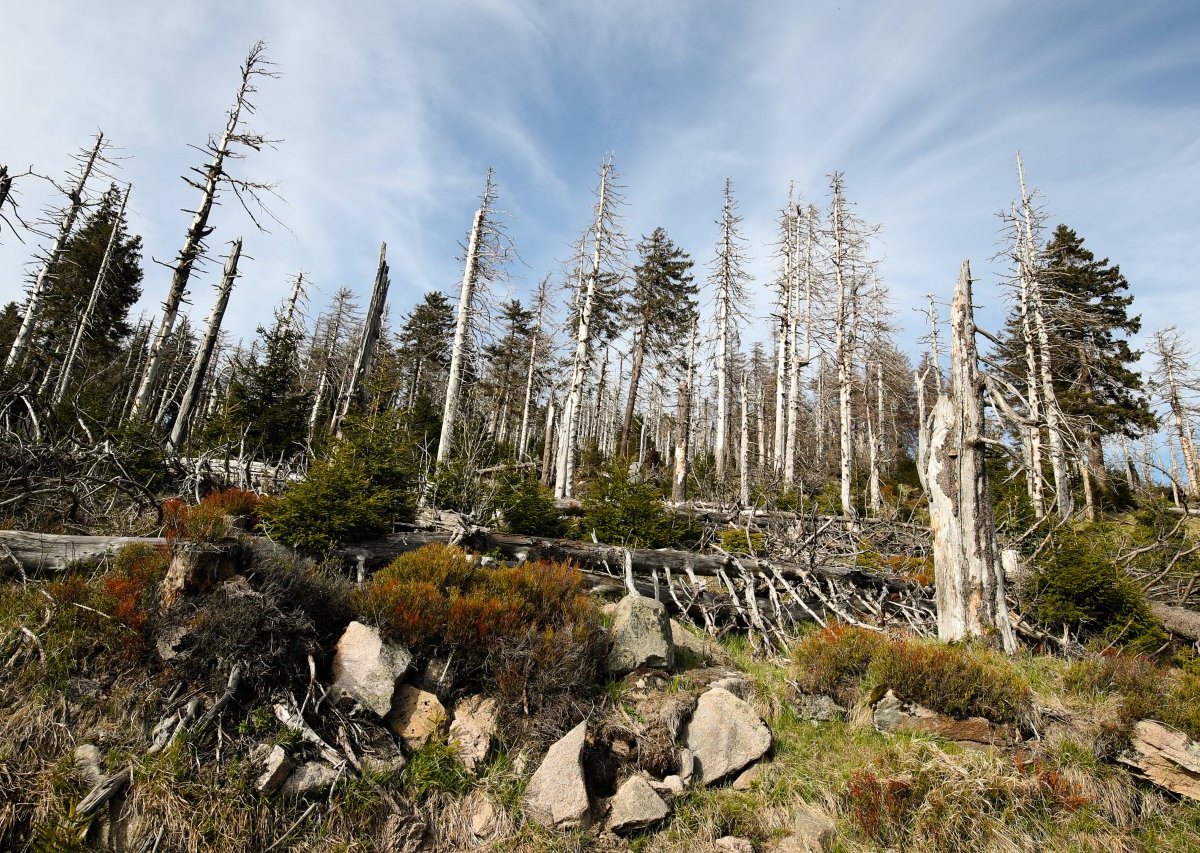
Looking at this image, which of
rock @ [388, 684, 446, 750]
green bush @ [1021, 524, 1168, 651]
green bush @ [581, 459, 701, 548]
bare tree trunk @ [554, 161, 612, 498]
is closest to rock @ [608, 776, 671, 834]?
rock @ [388, 684, 446, 750]

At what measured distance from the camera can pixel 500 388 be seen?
3294cm

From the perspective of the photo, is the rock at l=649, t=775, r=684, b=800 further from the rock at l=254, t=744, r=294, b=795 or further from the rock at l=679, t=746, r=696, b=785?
the rock at l=254, t=744, r=294, b=795

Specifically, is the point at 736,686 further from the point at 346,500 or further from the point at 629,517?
the point at 346,500

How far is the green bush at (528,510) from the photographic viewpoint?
1009cm

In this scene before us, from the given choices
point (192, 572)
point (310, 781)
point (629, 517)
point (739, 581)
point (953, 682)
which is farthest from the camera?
point (629, 517)

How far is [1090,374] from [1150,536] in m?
15.8

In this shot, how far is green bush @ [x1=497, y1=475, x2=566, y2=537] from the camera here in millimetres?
10086

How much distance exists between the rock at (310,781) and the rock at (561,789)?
1.51m

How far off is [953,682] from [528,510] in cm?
684

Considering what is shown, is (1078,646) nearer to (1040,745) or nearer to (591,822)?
(1040,745)

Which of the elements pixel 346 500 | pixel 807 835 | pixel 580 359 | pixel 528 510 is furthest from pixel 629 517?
pixel 580 359

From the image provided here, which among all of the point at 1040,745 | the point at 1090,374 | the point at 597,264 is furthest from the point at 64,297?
the point at 1090,374

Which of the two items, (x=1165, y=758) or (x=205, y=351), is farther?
(x=205, y=351)

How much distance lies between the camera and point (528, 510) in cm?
1018
